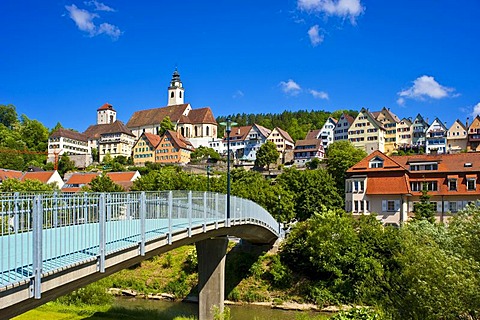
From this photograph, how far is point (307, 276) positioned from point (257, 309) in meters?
5.44

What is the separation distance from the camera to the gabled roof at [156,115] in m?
130

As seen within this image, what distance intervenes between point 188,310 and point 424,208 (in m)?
25.6

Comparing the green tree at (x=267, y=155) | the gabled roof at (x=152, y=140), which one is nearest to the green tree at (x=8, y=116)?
the gabled roof at (x=152, y=140)

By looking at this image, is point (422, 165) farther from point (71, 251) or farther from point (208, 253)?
point (71, 251)

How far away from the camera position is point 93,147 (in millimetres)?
125250

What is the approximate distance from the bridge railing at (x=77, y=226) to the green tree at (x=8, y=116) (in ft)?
495

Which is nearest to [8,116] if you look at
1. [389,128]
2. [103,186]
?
[103,186]

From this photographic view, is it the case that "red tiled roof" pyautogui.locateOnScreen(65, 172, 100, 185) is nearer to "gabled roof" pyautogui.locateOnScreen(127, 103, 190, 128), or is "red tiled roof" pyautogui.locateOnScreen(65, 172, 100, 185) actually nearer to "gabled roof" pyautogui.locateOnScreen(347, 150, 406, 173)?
"gabled roof" pyautogui.locateOnScreen(347, 150, 406, 173)

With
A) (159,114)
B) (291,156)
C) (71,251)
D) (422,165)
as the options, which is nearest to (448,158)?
(422,165)

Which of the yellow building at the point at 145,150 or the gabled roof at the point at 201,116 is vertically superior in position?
the gabled roof at the point at 201,116

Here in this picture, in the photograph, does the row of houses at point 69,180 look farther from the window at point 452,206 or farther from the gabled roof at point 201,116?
the gabled roof at point 201,116

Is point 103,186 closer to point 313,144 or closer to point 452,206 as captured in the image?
point 452,206

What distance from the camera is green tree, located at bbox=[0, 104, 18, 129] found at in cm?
14675

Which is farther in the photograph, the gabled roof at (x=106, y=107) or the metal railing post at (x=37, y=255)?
the gabled roof at (x=106, y=107)
